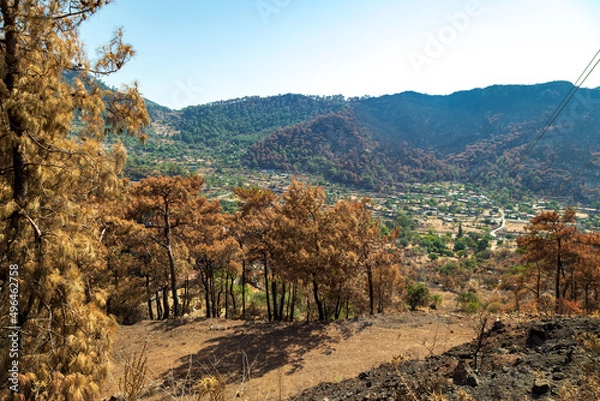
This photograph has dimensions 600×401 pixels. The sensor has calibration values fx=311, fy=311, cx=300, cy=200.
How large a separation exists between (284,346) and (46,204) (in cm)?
857

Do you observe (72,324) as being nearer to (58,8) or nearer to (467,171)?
(58,8)

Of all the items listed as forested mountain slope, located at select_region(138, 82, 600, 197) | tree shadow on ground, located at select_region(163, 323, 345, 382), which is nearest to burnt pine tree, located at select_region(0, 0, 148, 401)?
tree shadow on ground, located at select_region(163, 323, 345, 382)

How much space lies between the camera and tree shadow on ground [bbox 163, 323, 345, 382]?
9.18 meters

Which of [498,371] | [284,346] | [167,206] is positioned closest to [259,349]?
[284,346]

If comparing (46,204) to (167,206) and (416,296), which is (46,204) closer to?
(167,206)

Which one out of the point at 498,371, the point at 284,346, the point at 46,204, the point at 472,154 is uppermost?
the point at 472,154

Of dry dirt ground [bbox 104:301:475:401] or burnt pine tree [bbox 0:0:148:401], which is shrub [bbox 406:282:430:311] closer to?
dry dirt ground [bbox 104:301:475:401]

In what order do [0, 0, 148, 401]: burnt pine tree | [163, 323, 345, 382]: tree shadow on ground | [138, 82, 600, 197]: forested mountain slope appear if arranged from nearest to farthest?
[0, 0, 148, 401]: burnt pine tree < [163, 323, 345, 382]: tree shadow on ground < [138, 82, 600, 197]: forested mountain slope

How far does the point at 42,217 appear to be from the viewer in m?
3.82

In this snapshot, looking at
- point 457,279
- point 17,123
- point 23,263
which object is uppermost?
point 17,123

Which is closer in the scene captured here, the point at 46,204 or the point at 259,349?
the point at 46,204

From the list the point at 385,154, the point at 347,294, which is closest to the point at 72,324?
the point at 347,294

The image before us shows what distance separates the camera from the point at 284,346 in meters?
10.5

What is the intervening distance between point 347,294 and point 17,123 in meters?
13.3
